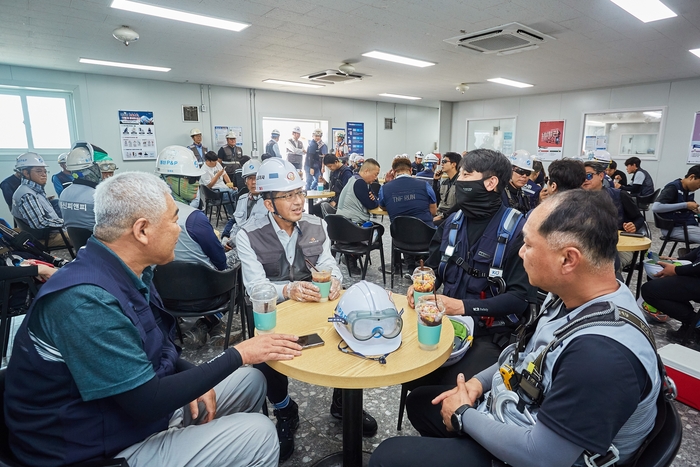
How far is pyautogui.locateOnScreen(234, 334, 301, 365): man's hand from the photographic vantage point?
4.47 ft

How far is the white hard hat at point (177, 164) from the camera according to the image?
3.00 m

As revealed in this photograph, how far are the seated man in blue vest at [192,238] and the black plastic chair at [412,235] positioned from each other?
182cm

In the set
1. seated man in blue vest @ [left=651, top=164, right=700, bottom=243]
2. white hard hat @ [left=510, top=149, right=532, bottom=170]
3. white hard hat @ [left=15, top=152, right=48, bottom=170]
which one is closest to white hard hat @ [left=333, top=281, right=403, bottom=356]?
white hard hat @ [left=510, top=149, right=532, bottom=170]

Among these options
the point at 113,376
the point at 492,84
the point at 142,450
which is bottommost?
the point at 142,450

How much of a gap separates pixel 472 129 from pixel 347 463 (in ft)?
43.4

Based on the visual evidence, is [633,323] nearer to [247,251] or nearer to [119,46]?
[247,251]

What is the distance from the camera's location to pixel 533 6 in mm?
4164

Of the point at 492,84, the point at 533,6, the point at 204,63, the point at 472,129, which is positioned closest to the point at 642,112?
the point at 492,84

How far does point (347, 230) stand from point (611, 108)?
9.37 m

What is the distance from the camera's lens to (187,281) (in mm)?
2547

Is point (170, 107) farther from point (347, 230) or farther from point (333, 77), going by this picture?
point (347, 230)

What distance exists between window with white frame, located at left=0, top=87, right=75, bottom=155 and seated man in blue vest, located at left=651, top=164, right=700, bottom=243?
35.3 ft

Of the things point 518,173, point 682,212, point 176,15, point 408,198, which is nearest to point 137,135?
point 176,15

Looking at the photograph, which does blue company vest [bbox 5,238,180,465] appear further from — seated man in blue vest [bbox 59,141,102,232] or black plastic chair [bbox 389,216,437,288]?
black plastic chair [bbox 389,216,437,288]
